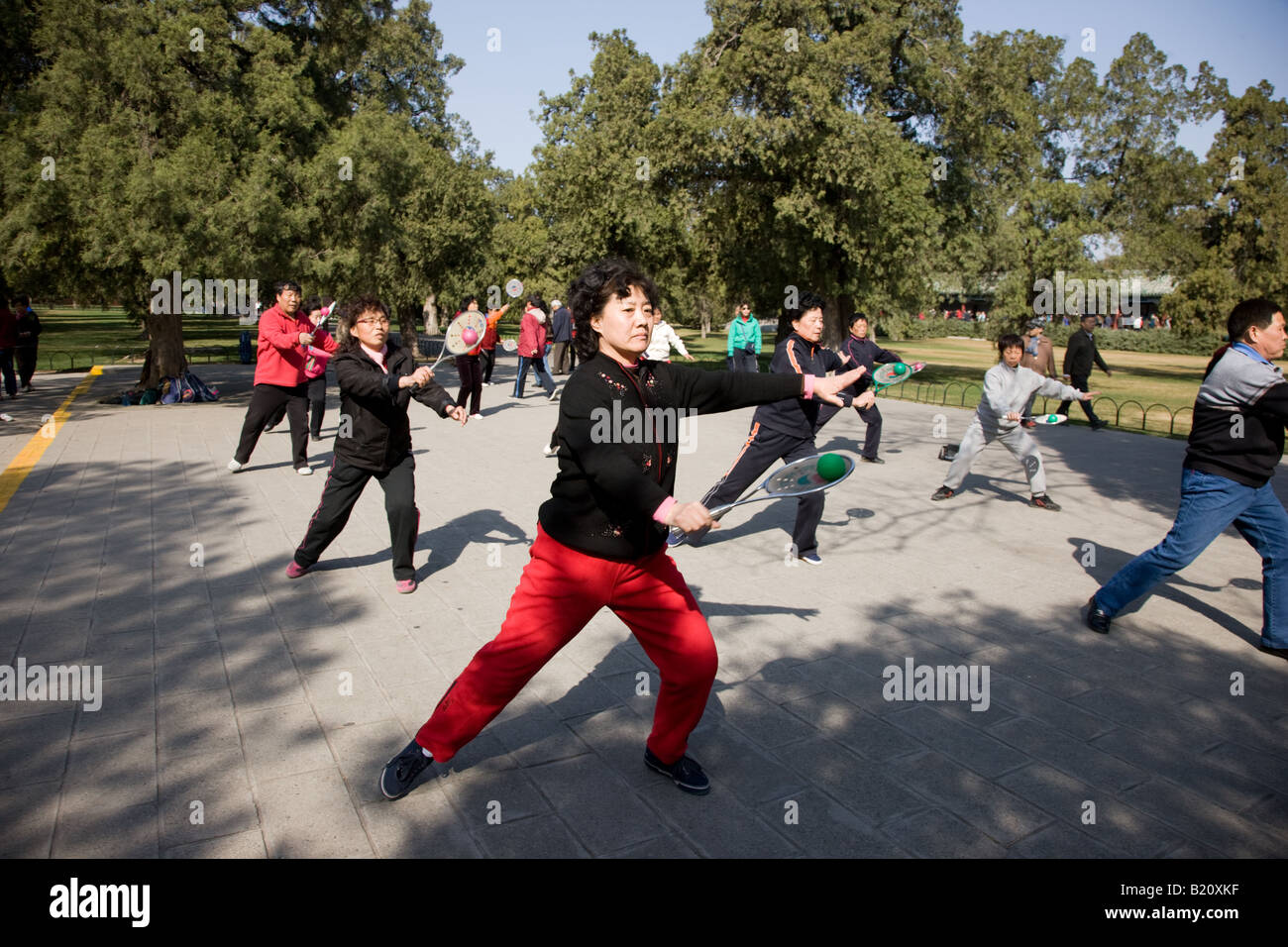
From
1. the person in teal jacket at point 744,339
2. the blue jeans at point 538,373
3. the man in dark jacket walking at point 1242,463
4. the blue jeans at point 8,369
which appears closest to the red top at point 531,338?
the blue jeans at point 538,373

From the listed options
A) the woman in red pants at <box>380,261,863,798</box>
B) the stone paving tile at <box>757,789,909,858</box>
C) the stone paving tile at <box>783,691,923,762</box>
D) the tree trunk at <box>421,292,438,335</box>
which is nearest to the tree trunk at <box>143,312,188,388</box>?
the woman in red pants at <box>380,261,863,798</box>

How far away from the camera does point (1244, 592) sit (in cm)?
634

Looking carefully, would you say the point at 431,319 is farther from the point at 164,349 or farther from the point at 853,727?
the point at 853,727

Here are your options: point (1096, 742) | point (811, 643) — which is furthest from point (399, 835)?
point (1096, 742)

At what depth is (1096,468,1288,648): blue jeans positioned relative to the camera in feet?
16.3

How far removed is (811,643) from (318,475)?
6.94 m

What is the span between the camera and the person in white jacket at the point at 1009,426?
8836 mm

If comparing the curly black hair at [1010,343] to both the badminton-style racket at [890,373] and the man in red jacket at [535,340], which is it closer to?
the badminton-style racket at [890,373]

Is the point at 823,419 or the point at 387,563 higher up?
the point at 823,419

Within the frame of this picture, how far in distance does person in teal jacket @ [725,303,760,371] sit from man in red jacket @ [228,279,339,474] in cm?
1239

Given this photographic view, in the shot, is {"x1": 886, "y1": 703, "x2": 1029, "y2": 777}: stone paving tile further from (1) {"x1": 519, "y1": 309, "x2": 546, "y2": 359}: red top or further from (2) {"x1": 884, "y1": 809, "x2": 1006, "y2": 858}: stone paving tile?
(1) {"x1": 519, "y1": 309, "x2": 546, "y2": 359}: red top
